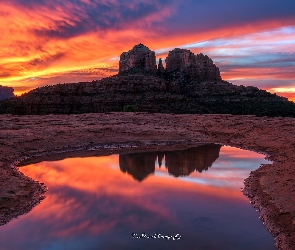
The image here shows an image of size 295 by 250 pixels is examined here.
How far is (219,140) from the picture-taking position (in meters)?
41.2

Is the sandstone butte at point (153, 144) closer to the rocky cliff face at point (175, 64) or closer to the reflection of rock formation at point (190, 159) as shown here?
the reflection of rock formation at point (190, 159)

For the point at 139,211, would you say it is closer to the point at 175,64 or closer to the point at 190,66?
the point at 190,66

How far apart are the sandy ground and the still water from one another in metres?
0.77

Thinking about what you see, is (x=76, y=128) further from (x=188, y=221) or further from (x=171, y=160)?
(x=188, y=221)

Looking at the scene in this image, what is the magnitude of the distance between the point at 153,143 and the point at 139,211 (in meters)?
23.3

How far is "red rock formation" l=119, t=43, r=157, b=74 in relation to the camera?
14939 centimetres

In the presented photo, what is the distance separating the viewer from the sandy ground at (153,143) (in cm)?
1505

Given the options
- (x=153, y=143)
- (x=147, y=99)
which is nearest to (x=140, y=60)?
(x=147, y=99)

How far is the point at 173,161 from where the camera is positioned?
28062 millimetres

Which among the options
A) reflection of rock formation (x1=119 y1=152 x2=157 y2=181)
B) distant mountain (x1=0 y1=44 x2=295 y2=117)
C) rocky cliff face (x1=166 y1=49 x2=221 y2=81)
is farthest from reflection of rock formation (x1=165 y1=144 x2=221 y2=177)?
rocky cliff face (x1=166 y1=49 x2=221 y2=81)

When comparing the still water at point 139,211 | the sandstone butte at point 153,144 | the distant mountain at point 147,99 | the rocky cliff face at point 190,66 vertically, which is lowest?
the still water at point 139,211

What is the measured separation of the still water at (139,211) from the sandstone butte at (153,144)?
73 centimetres

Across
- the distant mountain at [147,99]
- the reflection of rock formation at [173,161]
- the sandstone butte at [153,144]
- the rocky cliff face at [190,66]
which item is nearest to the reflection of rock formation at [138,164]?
the reflection of rock formation at [173,161]

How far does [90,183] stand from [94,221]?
6842mm
